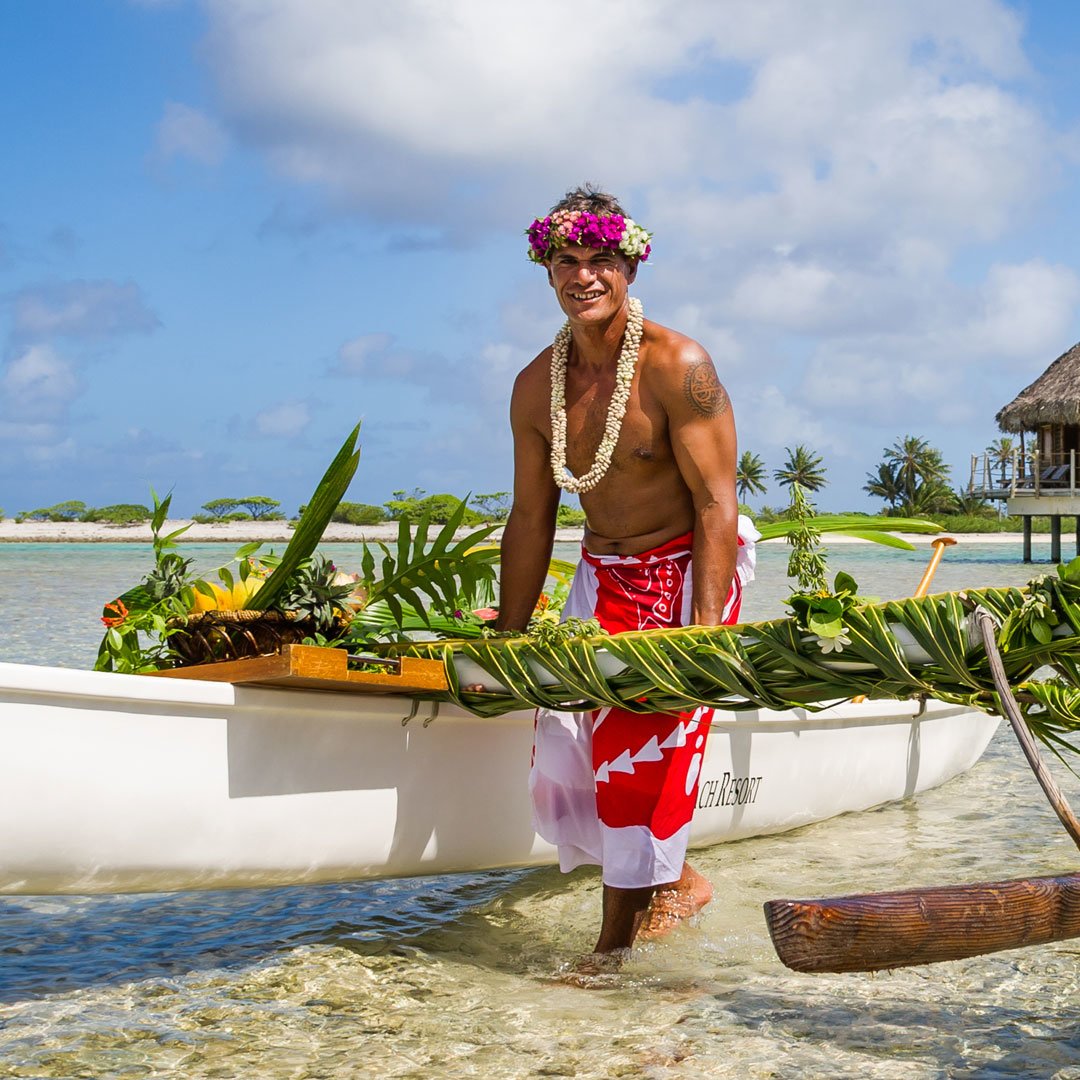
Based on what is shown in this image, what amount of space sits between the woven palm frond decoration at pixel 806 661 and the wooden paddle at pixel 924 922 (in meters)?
0.32

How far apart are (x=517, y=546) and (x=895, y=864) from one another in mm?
2041

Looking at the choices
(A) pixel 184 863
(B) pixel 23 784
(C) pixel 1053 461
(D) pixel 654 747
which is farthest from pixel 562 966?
(C) pixel 1053 461

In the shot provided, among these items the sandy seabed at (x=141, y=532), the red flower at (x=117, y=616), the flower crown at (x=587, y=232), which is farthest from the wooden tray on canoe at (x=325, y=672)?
the sandy seabed at (x=141, y=532)

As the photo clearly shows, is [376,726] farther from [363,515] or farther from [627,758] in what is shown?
[363,515]

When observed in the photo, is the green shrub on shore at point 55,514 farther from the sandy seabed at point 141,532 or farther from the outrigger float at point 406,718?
the outrigger float at point 406,718

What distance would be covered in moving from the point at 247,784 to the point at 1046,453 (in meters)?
30.3

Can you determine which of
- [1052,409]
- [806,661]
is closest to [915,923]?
[806,661]

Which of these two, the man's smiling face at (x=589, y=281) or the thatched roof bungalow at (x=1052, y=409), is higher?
the thatched roof bungalow at (x=1052, y=409)

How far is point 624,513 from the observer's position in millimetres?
3383

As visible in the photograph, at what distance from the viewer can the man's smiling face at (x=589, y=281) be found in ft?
10.6

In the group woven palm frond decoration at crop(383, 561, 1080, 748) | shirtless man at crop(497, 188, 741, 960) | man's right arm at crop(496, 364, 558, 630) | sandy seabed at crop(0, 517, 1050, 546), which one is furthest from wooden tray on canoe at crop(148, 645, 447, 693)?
sandy seabed at crop(0, 517, 1050, 546)

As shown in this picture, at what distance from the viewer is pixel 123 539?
6034 cm

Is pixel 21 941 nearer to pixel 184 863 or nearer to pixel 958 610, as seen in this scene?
pixel 184 863

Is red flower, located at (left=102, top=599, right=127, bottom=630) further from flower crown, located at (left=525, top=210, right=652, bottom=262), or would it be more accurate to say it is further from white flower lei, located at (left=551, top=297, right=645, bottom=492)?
flower crown, located at (left=525, top=210, right=652, bottom=262)
